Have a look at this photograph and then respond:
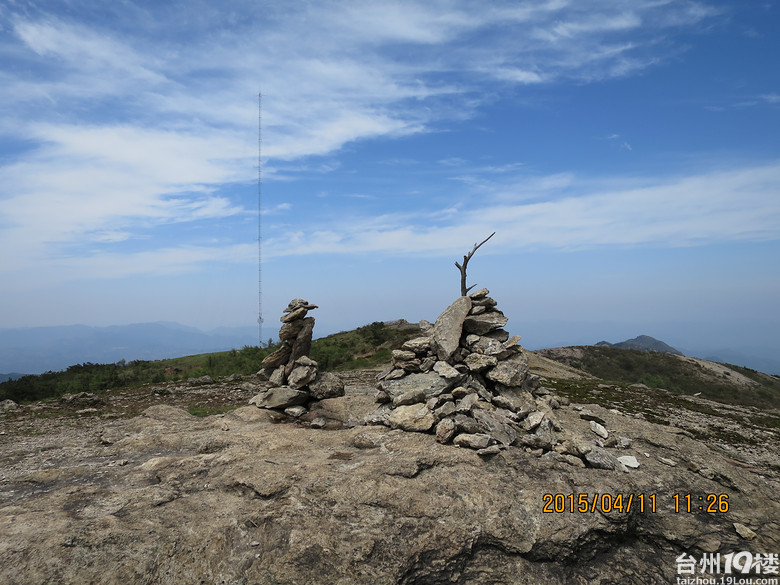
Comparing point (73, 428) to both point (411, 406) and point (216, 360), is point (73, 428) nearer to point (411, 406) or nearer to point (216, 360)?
point (411, 406)

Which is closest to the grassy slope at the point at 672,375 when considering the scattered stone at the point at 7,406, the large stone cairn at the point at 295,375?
the large stone cairn at the point at 295,375

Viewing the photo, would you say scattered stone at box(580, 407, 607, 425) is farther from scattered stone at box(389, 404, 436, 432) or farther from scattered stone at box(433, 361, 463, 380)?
scattered stone at box(389, 404, 436, 432)

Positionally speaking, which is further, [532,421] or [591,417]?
[591,417]

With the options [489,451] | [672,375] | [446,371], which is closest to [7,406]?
[446,371]

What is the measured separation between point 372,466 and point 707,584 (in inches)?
376

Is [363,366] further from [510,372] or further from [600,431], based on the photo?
[600,431]

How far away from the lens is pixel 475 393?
58.7 feet

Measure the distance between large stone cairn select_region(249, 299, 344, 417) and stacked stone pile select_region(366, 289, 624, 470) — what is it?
4265 mm

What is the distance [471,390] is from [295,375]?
973 centimetres

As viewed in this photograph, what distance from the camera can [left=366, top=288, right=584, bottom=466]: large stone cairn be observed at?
50.7ft

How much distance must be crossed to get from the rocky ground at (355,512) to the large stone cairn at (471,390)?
77 centimetres

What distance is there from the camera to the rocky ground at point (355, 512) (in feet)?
32.1
